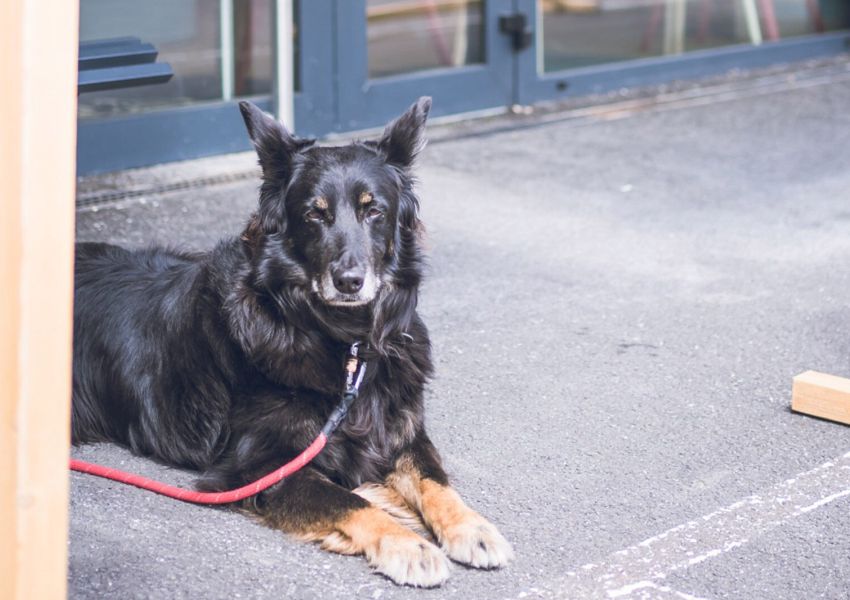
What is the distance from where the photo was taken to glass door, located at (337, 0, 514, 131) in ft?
26.3

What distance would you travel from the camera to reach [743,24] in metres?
10.8

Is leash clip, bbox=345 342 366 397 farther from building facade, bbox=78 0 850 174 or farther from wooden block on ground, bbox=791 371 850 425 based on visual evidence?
building facade, bbox=78 0 850 174

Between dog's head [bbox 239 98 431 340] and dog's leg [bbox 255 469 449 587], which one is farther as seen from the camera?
dog's head [bbox 239 98 431 340]

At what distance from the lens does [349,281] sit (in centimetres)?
363

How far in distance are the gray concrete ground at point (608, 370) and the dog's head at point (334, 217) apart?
2.26 ft

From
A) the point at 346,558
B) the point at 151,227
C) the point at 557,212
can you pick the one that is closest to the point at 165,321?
the point at 346,558

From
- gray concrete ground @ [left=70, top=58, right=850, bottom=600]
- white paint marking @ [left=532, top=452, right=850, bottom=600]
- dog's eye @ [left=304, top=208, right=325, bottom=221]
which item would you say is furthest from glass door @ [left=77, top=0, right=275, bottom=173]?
white paint marking @ [left=532, top=452, right=850, bottom=600]

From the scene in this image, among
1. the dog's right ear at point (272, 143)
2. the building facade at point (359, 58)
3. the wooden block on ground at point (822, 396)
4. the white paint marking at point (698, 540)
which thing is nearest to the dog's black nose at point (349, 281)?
the dog's right ear at point (272, 143)

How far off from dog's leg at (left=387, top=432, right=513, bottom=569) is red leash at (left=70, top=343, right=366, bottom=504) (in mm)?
244

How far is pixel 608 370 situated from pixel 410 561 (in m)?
1.84

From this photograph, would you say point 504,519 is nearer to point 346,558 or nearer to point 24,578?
point 346,558

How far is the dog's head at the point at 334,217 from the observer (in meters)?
3.68

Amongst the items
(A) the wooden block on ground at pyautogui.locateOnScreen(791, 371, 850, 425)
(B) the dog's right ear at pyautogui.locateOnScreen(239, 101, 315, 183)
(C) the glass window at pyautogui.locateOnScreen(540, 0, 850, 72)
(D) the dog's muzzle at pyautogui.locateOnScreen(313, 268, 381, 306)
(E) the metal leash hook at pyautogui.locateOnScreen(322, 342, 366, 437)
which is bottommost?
(A) the wooden block on ground at pyautogui.locateOnScreen(791, 371, 850, 425)

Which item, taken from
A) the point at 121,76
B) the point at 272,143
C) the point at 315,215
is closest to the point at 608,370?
the point at 315,215
